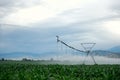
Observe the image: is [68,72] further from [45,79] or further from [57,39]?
[57,39]

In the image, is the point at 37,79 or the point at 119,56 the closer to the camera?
the point at 37,79

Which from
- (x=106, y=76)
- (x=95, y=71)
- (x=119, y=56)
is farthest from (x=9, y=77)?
Answer: (x=119, y=56)

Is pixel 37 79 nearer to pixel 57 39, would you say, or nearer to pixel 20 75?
pixel 20 75

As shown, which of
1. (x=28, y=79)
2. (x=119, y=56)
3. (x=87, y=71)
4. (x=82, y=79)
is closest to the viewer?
(x=28, y=79)

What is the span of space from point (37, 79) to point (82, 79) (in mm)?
3698

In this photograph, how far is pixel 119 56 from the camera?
636ft

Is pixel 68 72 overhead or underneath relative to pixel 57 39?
underneath

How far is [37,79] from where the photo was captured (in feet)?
68.0

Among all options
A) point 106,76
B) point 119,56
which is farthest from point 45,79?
point 119,56

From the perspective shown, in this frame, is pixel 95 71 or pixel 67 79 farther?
pixel 95 71

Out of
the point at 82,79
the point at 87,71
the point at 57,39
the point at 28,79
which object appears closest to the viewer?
the point at 28,79

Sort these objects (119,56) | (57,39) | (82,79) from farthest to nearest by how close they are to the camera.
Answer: (119,56), (57,39), (82,79)

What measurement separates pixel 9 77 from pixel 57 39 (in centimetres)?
3035

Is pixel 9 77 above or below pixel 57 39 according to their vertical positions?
below
